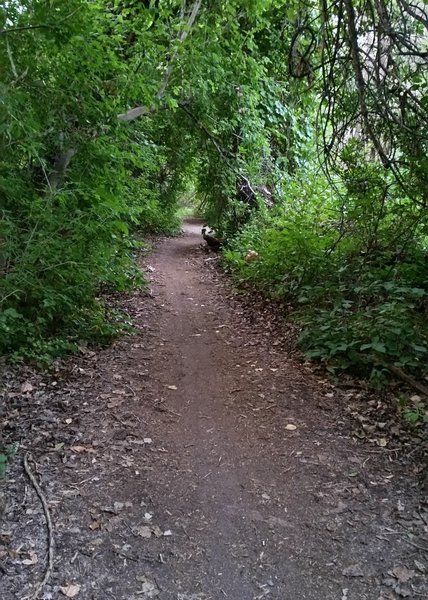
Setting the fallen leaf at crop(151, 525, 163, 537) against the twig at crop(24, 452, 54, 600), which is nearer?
the twig at crop(24, 452, 54, 600)

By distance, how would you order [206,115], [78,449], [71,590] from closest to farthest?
[71,590]
[78,449]
[206,115]

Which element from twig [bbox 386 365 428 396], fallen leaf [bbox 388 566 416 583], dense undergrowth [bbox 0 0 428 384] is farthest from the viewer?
twig [bbox 386 365 428 396]

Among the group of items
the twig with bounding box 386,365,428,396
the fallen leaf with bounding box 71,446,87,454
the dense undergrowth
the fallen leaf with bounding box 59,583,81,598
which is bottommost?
the fallen leaf with bounding box 59,583,81,598

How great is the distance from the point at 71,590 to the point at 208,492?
117cm

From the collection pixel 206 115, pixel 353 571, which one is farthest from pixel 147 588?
pixel 206 115

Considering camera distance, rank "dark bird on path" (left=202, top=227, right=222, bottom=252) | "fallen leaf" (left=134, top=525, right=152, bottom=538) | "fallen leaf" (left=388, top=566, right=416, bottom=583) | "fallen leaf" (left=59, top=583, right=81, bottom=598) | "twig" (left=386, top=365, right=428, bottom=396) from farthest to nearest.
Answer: "dark bird on path" (left=202, top=227, right=222, bottom=252), "twig" (left=386, top=365, right=428, bottom=396), "fallen leaf" (left=134, top=525, right=152, bottom=538), "fallen leaf" (left=388, top=566, right=416, bottom=583), "fallen leaf" (left=59, top=583, right=81, bottom=598)

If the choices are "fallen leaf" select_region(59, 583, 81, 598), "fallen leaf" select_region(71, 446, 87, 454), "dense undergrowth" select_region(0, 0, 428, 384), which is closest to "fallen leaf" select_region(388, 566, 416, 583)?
"fallen leaf" select_region(59, 583, 81, 598)

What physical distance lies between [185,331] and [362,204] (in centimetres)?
308

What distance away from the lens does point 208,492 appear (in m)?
3.55

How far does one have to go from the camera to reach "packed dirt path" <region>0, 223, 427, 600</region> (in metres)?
2.79

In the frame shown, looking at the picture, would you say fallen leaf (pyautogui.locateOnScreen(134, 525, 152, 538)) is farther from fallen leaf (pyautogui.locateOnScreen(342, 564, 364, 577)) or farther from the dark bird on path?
the dark bird on path

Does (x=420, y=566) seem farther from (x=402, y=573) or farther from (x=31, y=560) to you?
(x=31, y=560)

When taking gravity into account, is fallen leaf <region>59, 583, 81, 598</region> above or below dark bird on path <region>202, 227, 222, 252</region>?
below

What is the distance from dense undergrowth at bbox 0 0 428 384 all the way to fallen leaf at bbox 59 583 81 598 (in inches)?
91.5
